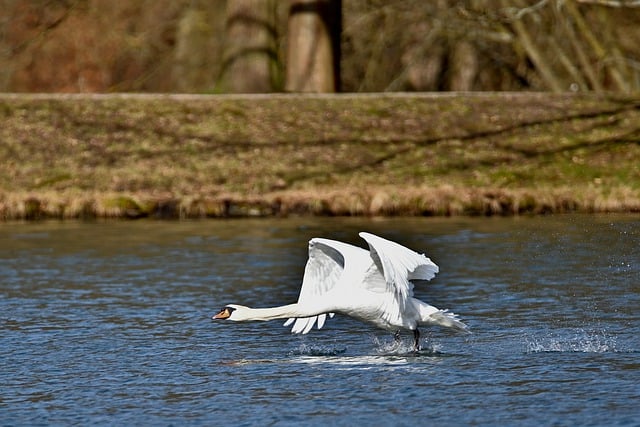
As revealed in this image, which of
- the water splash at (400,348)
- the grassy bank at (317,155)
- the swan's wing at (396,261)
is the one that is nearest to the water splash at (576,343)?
the water splash at (400,348)

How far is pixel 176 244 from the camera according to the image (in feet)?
59.5

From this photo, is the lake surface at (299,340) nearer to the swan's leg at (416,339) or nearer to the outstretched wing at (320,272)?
the swan's leg at (416,339)

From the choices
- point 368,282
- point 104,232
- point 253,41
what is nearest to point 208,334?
point 368,282

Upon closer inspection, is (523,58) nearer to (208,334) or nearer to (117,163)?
(117,163)

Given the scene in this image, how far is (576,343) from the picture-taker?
35.2 feet

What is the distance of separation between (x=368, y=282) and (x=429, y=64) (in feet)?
87.4

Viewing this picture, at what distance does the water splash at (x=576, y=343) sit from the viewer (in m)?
10.5

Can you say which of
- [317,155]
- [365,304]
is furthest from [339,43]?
[365,304]

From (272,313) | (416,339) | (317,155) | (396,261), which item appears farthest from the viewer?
(317,155)

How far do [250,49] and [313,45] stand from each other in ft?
4.54

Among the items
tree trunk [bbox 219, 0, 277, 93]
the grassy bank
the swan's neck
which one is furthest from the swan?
tree trunk [bbox 219, 0, 277, 93]

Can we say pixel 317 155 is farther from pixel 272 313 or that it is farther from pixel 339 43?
pixel 272 313

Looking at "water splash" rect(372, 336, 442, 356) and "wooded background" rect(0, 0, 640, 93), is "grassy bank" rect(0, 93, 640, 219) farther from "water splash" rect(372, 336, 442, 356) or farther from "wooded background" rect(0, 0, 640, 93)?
"water splash" rect(372, 336, 442, 356)

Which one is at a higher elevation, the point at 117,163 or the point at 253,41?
the point at 253,41
